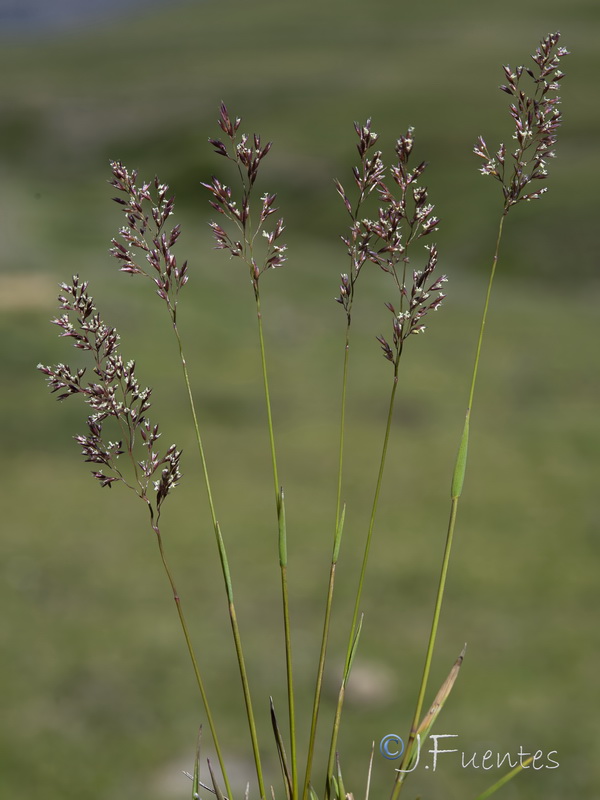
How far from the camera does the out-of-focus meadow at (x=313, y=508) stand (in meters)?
11.2

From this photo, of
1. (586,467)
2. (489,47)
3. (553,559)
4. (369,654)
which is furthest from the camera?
(489,47)

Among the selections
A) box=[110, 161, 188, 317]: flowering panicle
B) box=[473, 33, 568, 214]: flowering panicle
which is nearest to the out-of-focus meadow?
box=[110, 161, 188, 317]: flowering panicle

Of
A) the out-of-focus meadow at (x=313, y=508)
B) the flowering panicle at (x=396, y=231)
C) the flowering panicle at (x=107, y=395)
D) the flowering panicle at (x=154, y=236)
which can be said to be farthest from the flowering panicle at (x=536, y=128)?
the out-of-focus meadow at (x=313, y=508)

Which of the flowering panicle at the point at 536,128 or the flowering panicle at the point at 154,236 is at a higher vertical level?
the flowering panicle at the point at 536,128

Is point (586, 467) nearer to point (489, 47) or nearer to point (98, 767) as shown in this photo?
point (98, 767)

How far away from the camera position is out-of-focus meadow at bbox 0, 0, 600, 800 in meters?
11.2

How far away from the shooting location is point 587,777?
33.0 feet

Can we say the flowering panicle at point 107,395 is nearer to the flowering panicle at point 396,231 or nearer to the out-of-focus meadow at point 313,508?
the flowering panicle at point 396,231

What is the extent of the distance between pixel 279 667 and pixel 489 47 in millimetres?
68556

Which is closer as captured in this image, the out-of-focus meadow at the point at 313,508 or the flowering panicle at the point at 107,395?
the flowering panicle at the point at 107,395

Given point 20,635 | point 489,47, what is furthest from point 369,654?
point 489,47

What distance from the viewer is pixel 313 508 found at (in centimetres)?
1720

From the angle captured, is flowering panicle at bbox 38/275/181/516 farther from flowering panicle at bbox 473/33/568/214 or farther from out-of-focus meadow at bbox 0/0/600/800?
out-of-focus meadow at bbox 0/0/600/800

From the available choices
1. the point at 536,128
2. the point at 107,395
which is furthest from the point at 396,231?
the point at 107,395
